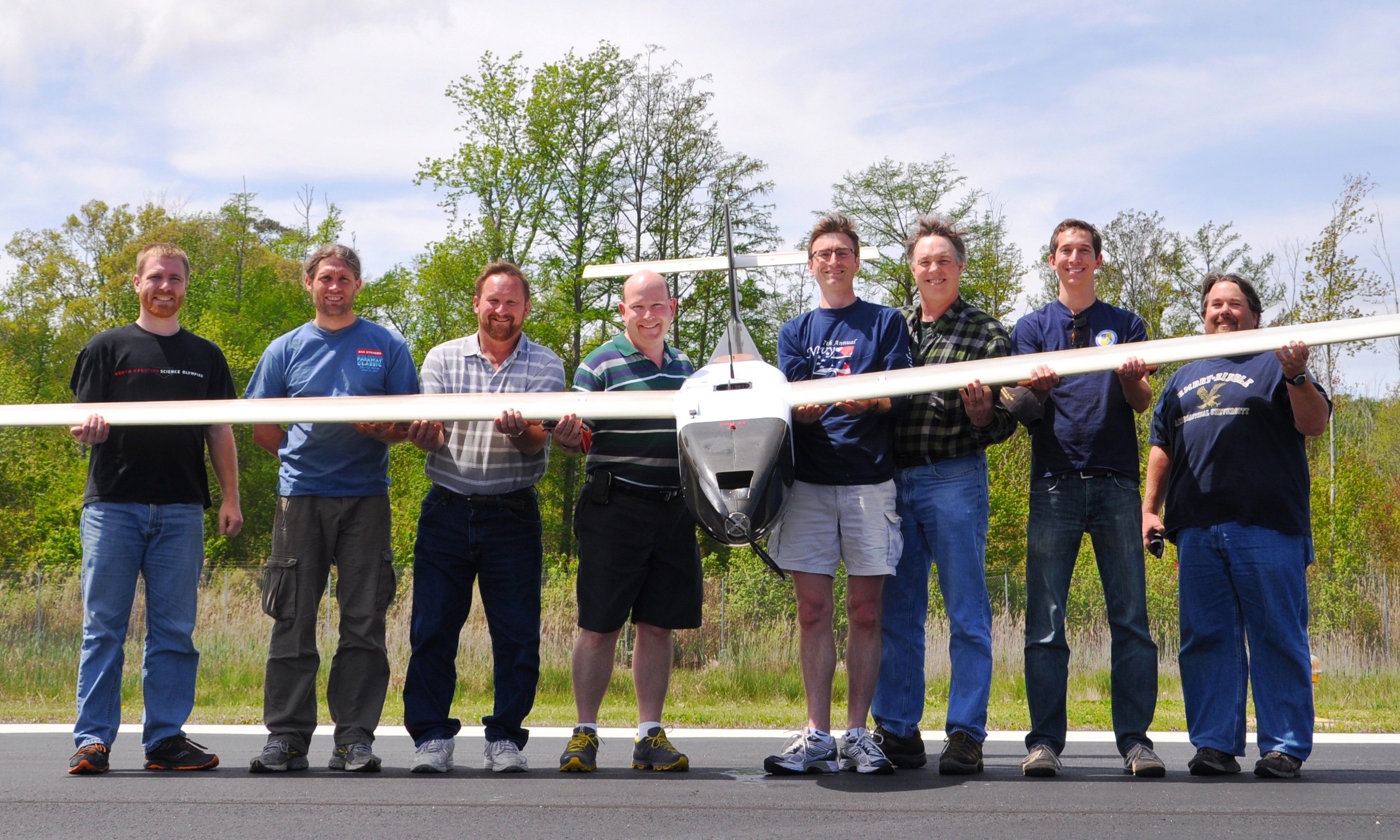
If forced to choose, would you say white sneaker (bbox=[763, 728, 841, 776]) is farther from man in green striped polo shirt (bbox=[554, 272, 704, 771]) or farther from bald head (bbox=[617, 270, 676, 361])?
bald head (bbox=[617, 270, 676, 361])

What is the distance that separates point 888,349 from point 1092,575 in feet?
46.2

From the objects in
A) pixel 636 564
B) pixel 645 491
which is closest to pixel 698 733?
pixel 636 564

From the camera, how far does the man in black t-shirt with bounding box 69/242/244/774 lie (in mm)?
5824

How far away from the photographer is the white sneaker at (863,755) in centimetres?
537

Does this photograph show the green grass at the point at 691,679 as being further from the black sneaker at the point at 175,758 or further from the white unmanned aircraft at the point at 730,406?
the white unmanned aircraft at the point at 730,406

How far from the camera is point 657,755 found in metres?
5.75

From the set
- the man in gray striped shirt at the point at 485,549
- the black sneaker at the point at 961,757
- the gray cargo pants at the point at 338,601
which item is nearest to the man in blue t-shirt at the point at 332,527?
the gray cargo pants at the point at 338,601

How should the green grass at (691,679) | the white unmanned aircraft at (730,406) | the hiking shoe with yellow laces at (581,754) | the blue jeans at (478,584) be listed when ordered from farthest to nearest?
the green grass at (691,679) → the blue jeans at (478,584) → the hiking shoe with yellow laces at (581,754) → the white unmanned aircraft at (730,406)

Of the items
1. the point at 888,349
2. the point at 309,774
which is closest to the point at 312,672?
the point at 309,774

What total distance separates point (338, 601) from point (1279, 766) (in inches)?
198

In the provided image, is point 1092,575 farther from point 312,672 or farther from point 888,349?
point 312,672

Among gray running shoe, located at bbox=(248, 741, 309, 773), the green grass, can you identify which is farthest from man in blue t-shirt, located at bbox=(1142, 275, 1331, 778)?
gray running shoe, located at bbox=(248, 741, 309, 773)

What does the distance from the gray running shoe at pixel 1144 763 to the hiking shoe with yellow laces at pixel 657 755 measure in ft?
7.61

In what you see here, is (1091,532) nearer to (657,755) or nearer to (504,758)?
(657,755)
